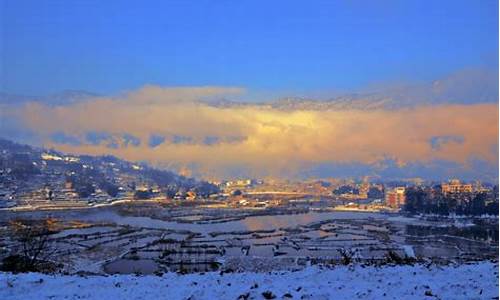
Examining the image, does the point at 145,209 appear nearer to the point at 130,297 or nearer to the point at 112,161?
the point at 130,297

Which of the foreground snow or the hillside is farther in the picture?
the hillside

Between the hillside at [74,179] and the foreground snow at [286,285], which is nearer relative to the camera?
the foreground snow at [286,285]

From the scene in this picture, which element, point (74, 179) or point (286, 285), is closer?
point (286, 285)

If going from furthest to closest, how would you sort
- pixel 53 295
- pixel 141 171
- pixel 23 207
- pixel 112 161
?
pixel 112 161, pixel 141 171, pixel 23 207, pixel 53 295

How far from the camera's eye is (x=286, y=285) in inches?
340

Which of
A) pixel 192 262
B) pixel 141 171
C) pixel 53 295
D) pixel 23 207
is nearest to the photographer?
pixel 53 295

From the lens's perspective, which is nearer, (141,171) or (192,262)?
(192,262)

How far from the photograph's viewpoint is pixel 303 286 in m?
8.55

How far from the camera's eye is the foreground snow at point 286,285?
807 centimetres

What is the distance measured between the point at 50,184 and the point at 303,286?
90.7 m

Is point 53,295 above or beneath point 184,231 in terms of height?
above

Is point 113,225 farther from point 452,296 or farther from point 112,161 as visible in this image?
point 112,161

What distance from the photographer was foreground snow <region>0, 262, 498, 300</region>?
26.5 feet

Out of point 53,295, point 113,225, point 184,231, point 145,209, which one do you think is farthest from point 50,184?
point 53,295
